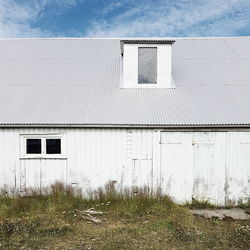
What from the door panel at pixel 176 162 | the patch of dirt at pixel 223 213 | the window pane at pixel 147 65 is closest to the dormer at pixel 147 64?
the window pane at pixel 147 65

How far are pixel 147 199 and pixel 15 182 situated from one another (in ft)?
14.3

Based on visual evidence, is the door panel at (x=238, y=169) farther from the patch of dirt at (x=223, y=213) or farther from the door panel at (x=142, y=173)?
the door panel at (x=142, y=173)

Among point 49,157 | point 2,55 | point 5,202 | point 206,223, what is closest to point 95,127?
point 49,157

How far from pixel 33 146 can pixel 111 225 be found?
12.5ft

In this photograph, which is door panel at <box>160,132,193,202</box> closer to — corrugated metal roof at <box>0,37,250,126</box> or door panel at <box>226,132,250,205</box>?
corrugated metal roof at <box>0,37,250,126</box>

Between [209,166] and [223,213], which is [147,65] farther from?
[223,213]

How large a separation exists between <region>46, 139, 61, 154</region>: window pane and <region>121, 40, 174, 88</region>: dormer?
349 cm

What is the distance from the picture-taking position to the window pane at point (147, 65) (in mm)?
10875

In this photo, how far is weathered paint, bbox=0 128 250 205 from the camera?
8828mm

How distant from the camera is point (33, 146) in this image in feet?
29.5

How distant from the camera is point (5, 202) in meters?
8.35

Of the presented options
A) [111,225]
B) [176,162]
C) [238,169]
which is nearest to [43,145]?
[111,225]

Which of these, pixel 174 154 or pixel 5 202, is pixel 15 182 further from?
pixel 174 154

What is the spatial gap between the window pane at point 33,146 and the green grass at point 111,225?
4.34 feet
